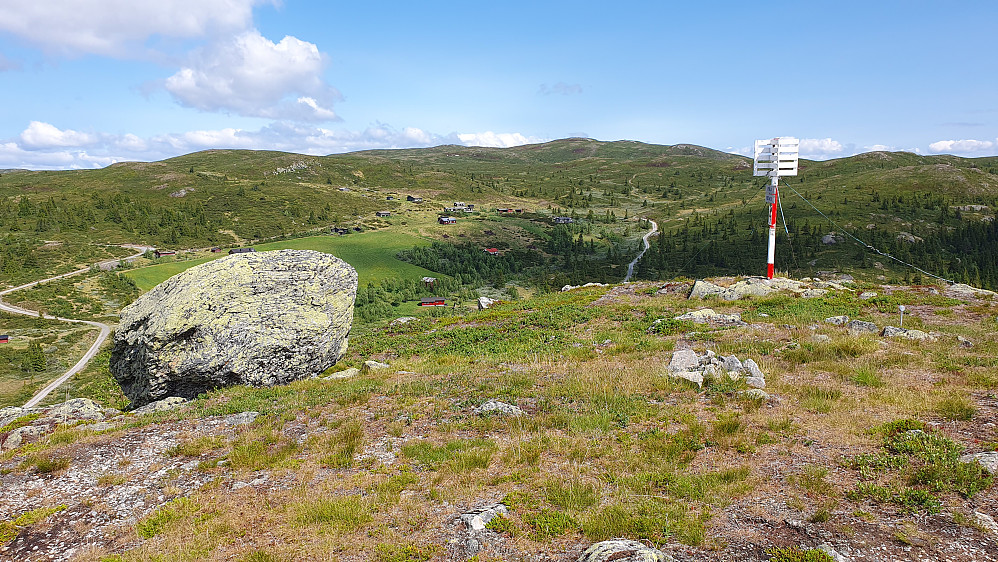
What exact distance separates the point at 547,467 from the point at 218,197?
595 ft

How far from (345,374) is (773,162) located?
109 feet

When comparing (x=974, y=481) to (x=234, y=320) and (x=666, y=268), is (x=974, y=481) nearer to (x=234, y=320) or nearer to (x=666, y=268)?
(x=234, y=320)

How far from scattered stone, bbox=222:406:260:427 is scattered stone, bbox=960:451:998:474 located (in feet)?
54.5

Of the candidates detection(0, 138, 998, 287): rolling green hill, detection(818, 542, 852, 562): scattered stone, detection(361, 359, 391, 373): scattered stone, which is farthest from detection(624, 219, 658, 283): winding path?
detection(818, 542, 852, 562): scattered stone

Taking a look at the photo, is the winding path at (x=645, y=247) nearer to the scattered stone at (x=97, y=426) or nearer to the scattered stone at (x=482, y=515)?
the scattered stone at (x=97, y=426)

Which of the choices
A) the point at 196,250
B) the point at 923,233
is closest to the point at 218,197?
the point at 196,250

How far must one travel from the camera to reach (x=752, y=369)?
556 inches

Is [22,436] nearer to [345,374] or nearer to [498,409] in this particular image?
[345,374]

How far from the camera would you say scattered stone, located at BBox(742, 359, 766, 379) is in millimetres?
13910

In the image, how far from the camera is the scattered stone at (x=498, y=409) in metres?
12.5

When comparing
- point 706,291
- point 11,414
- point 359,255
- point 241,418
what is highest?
point 706,291

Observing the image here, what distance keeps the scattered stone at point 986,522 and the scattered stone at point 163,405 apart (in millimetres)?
20238

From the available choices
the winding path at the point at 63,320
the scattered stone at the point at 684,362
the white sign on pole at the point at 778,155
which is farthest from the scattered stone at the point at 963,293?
the winding path at the point at 63,320

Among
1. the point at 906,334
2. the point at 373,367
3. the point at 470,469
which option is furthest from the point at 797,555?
the point at 373,367
